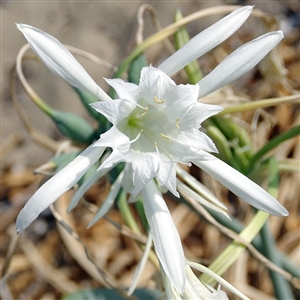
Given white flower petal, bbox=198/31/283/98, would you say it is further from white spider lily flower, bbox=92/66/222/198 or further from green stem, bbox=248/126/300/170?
green stem, bbox=248/126/300/170

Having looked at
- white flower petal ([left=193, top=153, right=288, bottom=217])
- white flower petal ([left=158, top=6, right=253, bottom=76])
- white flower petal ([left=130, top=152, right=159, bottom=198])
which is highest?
white flower petal ([left=158, top=6, right=253, bottom=76])

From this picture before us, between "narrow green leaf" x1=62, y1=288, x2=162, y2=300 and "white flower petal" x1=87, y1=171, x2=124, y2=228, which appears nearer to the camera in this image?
"white flower petal" x1=87, y1=171, x2=124, y2=228

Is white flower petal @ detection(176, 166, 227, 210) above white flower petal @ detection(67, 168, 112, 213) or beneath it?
beneath

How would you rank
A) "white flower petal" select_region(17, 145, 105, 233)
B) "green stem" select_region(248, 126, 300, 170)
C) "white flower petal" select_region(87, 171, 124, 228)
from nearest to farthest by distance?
"white flower petal" select_region(17, 145, 105, 233), "white flower petal" select_region(87, 171, 124, 228), "green stem" select_region(248, 126, 300, 170)

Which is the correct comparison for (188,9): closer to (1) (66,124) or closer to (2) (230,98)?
(2) (230,98)

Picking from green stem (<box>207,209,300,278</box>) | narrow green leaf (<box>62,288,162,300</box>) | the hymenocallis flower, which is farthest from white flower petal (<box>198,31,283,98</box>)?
narrow green leaf (<box>62,288,162,300</box>)

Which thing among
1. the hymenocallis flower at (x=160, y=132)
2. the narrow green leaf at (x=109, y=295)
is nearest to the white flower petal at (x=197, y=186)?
the hymenocallis flower at (x=160, y=132)

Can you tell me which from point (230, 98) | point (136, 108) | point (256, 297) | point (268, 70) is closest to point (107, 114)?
point (136, 108)

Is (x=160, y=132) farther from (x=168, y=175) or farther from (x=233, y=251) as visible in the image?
(x=233, y=251)
